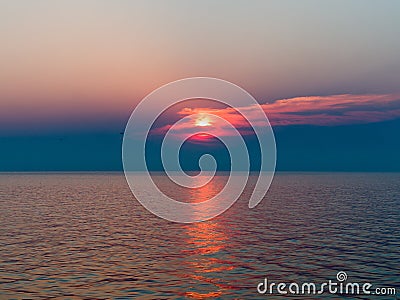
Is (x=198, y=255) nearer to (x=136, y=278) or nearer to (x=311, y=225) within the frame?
(x=136, y=278)

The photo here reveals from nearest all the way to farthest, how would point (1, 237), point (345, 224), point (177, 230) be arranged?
point (1, 237)
point (177, 230)
point (345, 224)

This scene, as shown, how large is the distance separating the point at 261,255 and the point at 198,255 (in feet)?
20.3

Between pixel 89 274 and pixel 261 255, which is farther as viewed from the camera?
pixel 261 255

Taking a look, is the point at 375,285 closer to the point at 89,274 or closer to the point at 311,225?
the point at 89,274

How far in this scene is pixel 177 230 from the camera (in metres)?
63.9

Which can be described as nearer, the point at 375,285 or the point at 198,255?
the point at 375,285

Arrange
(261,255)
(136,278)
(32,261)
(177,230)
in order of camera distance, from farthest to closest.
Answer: (177,230)
(261,255)
(32,261)
(136,278)

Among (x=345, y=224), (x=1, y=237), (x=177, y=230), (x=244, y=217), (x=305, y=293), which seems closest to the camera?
(x=305, y=293)

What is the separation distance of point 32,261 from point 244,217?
4560 centimetres

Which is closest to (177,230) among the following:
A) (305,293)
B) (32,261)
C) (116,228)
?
(116,228)

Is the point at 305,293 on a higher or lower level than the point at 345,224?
lower

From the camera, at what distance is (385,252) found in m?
45.6

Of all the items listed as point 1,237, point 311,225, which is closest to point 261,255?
point 311,225

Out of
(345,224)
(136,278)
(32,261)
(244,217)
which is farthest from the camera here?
(244,217)
